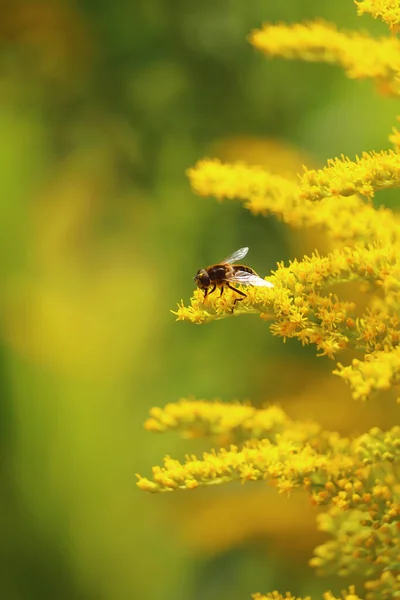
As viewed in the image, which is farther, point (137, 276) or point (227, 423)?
point (137, 276)

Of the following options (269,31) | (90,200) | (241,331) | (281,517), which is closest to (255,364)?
(241,331)

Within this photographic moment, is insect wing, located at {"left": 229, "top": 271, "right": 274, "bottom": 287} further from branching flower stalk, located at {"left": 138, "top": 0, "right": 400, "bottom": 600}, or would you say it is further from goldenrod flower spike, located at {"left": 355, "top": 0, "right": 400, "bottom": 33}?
goldenrod flower spike, located at {"left": 355, "top": 0, "right": 400, "bottom": 33}

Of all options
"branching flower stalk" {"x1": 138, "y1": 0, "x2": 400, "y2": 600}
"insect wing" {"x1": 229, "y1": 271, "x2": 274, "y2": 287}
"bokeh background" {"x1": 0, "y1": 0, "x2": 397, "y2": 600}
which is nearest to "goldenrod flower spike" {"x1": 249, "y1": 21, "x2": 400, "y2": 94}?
"branching flower stalk" {"x1": 138, "y1": 0, "x2": 400, "y2": 600}

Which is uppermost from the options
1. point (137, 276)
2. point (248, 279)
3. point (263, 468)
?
point (137, 276)

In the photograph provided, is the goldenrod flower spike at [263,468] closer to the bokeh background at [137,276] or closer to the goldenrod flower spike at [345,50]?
the goldenrod flower spike at [345,50]

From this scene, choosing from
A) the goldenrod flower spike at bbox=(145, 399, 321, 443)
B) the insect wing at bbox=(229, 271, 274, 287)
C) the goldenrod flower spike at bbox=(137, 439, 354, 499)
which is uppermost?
the insect wing at bbox=(229, 271, 274, 287)

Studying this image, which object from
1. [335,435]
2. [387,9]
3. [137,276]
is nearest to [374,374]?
[335,435]

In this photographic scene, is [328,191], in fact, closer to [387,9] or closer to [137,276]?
[387,9]
